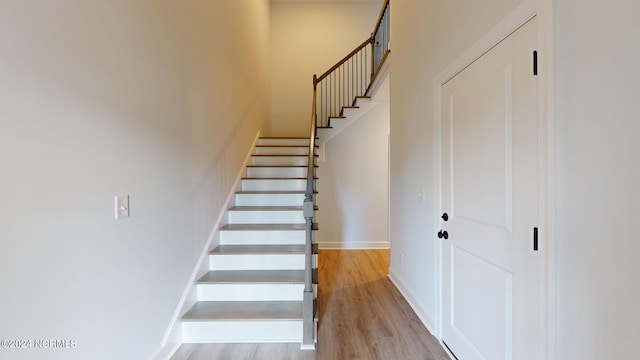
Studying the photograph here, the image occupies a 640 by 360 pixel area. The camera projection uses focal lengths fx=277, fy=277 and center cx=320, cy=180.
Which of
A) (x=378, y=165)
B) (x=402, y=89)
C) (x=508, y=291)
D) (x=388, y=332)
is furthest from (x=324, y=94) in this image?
(x=508, y=291)

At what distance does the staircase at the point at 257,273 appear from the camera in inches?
81.1

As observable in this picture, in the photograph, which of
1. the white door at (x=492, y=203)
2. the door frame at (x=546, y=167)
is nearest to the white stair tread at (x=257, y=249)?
the white door at (x=492, y=203)

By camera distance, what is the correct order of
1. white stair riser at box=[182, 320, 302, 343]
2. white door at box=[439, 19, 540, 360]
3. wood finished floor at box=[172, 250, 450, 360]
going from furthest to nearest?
white stair riser at box=[182, 320, 302, 343]
wood finished floor at box=[172, 250, 450, 360]
white door at box=[439, 19, 540, 360]

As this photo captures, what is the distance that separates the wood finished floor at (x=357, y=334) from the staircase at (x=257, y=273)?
111 mm

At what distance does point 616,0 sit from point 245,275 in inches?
103

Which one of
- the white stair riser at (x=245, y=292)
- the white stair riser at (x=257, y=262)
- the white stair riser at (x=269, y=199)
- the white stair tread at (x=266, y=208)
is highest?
the white stair riser at (x=269, y=199)

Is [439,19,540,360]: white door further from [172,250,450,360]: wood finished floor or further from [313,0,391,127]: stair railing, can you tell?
[313,0,391,127]: stair railing

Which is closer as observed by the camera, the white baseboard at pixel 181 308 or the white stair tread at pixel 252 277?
the white baseboard at pixel 181 308

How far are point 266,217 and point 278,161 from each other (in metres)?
1.27

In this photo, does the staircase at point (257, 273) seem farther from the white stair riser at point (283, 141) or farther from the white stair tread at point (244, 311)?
Result: the white stair riser at point (283, 141)

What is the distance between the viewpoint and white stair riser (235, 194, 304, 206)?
3.30 m

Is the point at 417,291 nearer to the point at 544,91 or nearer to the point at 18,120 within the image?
the point at 544,91

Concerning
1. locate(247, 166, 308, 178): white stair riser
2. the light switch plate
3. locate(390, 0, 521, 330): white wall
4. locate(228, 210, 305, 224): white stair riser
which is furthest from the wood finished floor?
locate(247, 166, 308, 178): white stair riser

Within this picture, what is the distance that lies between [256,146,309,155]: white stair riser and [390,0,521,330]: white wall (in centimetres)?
154
